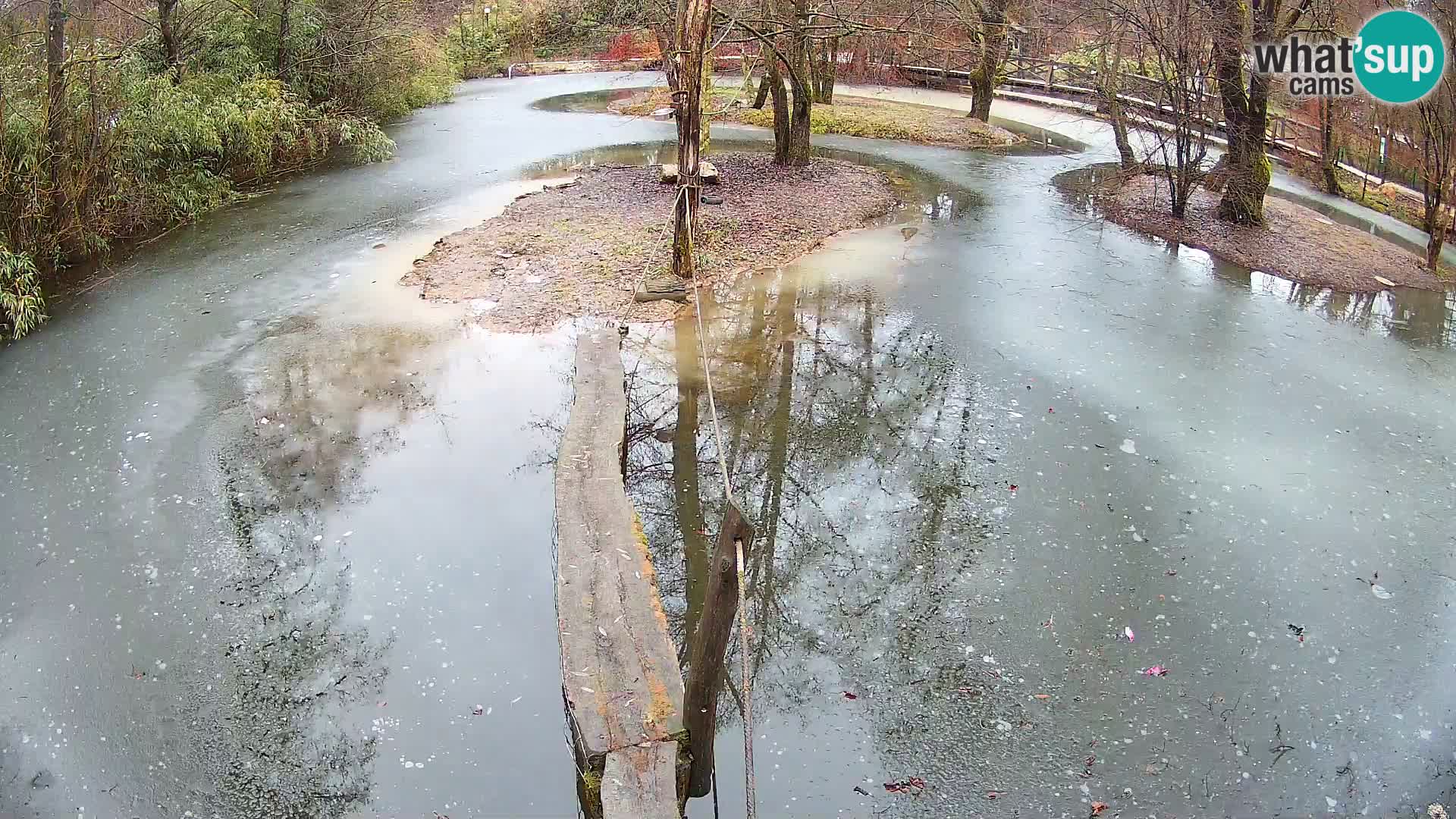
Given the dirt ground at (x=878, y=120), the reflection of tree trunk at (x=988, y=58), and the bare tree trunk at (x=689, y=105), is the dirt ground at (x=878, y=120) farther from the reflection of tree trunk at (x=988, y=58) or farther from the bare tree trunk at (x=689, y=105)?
the bare tree trunk at (x=689, y=105)

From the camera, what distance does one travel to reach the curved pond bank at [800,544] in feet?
14.3

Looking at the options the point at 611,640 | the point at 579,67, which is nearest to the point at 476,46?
the point at 579,67

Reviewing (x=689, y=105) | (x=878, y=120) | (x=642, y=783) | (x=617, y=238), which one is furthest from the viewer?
(x=878, y=120)

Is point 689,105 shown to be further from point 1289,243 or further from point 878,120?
point 878,120

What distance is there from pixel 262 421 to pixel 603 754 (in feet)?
15.9

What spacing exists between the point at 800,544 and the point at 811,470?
93 cm

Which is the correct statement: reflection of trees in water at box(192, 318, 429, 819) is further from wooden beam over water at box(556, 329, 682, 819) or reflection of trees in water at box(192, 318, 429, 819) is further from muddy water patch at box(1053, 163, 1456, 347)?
muddy water patch at box(1053, 163, 1456, 347)

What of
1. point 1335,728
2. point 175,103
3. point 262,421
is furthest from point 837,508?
point 175,103

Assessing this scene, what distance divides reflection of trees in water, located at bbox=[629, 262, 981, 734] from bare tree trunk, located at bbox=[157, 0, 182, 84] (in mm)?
10091

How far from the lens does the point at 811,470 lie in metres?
6.78

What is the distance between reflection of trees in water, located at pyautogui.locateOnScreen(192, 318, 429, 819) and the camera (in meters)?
4.26

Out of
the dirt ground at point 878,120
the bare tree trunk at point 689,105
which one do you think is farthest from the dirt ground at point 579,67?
the bare tree trunk at point 689,105

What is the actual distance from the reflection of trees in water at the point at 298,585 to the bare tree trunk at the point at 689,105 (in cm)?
296

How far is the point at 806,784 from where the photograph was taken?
427 cm
